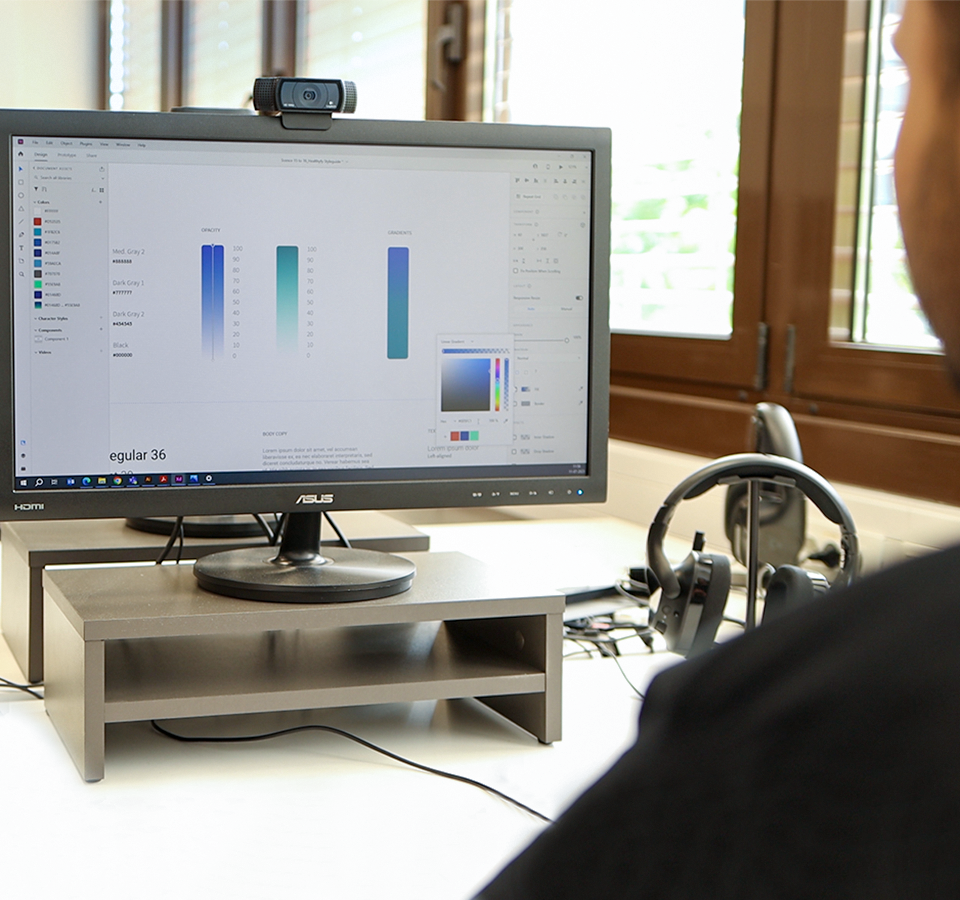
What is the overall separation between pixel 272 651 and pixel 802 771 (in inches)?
32.4

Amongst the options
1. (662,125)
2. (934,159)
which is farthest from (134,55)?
(934,159)

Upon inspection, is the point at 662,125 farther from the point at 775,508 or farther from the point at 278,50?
the point at 278,50

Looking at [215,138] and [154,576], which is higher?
[215,138]

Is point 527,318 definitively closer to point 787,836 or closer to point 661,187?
point 787,836

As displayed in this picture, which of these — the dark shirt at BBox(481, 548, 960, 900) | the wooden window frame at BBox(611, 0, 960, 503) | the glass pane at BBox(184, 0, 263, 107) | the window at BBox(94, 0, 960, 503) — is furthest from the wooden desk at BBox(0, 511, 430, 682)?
the glass pane at BBox(184, 0, 263, 107)

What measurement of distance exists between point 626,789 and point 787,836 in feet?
0.13

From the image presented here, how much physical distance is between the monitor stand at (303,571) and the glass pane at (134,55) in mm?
4047

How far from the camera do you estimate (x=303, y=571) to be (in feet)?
3.44

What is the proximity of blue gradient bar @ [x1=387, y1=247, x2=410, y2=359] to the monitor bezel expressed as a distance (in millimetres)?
94

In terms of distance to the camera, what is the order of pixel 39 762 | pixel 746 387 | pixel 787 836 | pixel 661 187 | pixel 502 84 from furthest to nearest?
1. pixel 502 84
2. pixel 661 187
3. pixel 746 387
4. pixel 39 762
5. pixel 787 836

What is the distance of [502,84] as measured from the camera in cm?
269

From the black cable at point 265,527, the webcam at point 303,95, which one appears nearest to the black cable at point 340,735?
the black cable at point 265,527

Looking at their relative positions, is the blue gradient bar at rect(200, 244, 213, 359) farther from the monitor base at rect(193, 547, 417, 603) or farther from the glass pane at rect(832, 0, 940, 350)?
the glass pane at rect(832, 0, 940, 350)

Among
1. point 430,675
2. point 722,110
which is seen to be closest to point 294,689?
point 430,675
